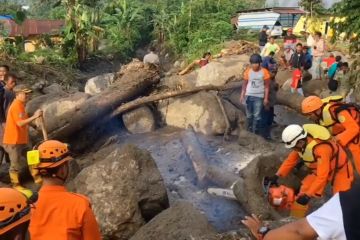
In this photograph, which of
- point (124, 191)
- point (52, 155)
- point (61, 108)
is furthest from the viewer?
point (61, 108)

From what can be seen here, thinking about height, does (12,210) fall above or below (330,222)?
below

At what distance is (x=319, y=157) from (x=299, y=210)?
0.62 m

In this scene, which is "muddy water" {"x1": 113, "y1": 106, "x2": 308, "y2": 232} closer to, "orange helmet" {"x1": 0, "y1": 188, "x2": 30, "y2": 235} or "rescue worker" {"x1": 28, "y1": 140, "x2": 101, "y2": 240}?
"rescue worker" {"x1": 28, "y1": 140, "x2": 101, "y2": 240}

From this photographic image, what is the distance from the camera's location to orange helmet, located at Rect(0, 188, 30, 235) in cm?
229

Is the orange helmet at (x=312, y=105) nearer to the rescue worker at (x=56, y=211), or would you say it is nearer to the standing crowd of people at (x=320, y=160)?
the standing crowd of people at (x=320, y=160)

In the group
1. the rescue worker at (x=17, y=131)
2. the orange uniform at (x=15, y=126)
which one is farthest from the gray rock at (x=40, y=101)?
the orange uniform at (x=15, y=126)

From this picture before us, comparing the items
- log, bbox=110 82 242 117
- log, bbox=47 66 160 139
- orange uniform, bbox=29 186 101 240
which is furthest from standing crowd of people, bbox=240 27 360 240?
log, bbox=47 66 160 139

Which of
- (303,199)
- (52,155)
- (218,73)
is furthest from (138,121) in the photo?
(52,155)

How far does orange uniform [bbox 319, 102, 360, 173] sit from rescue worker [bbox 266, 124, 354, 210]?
53cm

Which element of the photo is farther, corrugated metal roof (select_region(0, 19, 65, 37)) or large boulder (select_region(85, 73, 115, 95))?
corrugated metal roof (select_region(0, 19, 65, 37))

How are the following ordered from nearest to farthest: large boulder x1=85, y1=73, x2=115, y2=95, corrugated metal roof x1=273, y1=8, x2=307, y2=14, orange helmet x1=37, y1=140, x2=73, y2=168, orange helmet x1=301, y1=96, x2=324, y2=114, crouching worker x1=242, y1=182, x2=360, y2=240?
crouching worker x1=242, y1=182, x2=360, y2=240
orange helmet x1=37, y1=140, x2=73, y2=168
orange helmet x1=301, y1=96, x2=324, y2=114
large boulder x1=85, y1=73, x2=115, y2=95
corrugated metal roof x1=273, y1=8, x2=307, y2=14

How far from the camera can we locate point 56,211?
3.01 m

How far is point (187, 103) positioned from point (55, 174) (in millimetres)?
7163

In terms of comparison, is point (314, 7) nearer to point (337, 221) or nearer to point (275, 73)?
point (275, 73)
